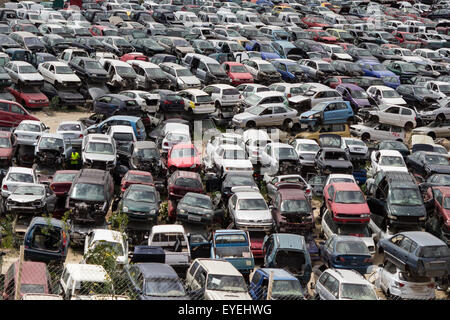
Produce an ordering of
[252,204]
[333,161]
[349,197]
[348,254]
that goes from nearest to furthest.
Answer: [348,254] → [252,204] → [349,197] → [333,161]

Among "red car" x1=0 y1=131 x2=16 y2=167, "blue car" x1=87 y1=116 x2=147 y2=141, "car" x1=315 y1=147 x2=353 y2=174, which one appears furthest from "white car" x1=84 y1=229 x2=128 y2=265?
"car" x1=315 y1=147 x2=353 y2=174

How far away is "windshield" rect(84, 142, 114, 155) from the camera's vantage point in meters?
26.9

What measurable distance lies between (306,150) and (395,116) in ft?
26.6

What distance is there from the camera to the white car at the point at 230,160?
2723cm

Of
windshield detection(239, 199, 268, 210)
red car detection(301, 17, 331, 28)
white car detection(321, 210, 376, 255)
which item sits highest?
red car detection(301, 17, 331, 28)

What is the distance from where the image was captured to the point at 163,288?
50.1ft

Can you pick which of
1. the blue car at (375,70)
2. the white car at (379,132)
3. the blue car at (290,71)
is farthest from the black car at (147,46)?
the white car at (379,132)

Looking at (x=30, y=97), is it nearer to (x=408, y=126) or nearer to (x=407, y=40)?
(x=408, y=126)

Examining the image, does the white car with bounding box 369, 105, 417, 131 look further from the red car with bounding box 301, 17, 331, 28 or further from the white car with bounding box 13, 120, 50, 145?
the red car with bounding box 301, 17, 331, 28

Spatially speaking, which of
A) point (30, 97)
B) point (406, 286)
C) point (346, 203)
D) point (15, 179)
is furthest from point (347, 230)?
point (30, 97)

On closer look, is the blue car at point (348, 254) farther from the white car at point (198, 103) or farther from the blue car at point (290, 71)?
the blue car at point (290, 71)

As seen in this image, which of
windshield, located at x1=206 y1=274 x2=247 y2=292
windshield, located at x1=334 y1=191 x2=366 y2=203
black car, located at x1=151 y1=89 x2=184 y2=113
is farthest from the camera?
black car, located at x1=151 y1=89 x2=184 y2=113

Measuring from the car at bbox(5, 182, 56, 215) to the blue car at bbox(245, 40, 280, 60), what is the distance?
→ 26126 mm
